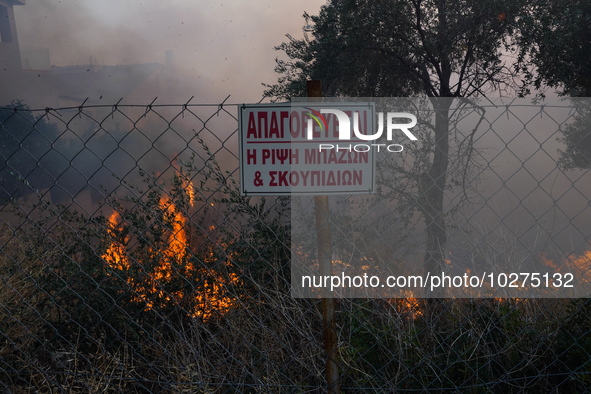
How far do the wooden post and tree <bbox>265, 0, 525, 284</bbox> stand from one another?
245 inches

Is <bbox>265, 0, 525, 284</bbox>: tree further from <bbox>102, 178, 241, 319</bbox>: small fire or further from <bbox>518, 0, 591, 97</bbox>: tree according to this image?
<bbox>102, 178, 241, 319</bbox>: small fire

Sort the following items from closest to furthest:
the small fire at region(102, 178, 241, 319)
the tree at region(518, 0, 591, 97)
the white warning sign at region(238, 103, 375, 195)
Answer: the white warning sign at region(238, 103, 375, 195)
the small fire at region(102, 178, 241, 319)
the tree at region(518, 0, 591, 97)

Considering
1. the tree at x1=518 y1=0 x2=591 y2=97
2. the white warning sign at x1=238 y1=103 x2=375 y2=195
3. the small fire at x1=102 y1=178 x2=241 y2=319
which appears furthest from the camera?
the tree at x1=518 y1=0 x2=591 y2=97

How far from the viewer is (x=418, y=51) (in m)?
9.16

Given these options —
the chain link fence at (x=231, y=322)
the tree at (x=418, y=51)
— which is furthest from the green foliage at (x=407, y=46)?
the chain link fence at (x=231, y=322)

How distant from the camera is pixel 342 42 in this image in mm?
9414

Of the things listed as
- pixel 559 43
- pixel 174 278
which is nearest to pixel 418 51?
pixel 559 43

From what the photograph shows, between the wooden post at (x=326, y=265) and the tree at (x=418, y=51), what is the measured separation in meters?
6.22

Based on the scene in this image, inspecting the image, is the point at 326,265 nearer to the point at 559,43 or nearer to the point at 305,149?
the point at 305,149

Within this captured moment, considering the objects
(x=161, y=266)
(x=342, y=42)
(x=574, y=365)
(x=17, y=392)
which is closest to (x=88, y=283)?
(x=161, y=266)

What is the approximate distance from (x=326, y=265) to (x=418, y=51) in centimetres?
784

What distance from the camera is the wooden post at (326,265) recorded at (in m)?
2.26

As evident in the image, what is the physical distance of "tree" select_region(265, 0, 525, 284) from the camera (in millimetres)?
8750

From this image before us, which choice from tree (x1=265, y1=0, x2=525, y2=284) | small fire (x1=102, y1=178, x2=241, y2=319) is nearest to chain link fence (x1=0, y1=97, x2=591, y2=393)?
small fire (x1=102, y1=178, x2=241, y2=319)
